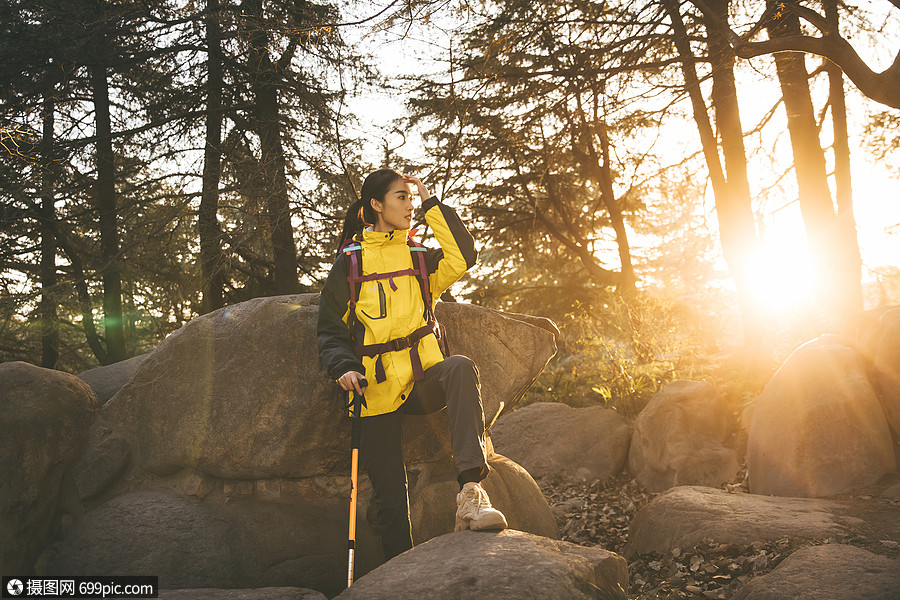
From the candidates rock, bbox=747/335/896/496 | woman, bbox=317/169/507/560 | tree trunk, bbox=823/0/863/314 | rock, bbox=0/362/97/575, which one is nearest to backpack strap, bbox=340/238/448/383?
woman, bbox=317/169/507/560

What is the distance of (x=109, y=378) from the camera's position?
17.1 ft

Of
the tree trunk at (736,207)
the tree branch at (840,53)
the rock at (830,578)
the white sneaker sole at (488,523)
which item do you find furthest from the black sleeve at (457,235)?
the tree trunk at (736,207)

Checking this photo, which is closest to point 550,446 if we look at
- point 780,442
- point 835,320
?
point 780,442

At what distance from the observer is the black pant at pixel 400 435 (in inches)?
137

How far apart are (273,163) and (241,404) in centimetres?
558

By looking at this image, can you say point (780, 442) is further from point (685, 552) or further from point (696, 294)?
point (696, 294)

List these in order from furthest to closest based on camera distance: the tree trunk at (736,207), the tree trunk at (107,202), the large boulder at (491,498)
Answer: the tree trunk at (107,202) < the tree trunk at (736,207) < the large boulder at (491,498)

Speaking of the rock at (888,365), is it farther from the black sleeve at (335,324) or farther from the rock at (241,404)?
the black sleeve at (335,324)

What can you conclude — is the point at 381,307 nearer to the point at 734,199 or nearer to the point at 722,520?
the point at 722,520

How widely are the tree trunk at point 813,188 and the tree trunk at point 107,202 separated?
10734mm

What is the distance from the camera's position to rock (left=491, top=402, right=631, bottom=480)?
7.93 metres

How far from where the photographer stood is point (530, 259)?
1375cm

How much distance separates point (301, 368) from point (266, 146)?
20.0 feet

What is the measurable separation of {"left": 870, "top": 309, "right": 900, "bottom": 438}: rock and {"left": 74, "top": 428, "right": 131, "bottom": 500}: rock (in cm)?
665
